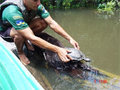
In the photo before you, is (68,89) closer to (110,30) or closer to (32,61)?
(32,61)

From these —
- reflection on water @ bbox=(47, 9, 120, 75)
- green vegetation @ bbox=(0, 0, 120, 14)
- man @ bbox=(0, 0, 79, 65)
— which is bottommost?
green vegetation @ bbox=(0, 0, 120, 14)

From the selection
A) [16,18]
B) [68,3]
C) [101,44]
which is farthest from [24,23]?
[68,3]

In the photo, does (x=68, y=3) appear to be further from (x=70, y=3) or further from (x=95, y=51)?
(x=95, y=51)

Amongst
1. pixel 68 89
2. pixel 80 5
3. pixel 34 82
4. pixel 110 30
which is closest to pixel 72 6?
pixel 80 5

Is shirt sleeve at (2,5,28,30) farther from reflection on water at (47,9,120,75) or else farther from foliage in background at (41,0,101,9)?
foliage in background at (41,0,101,9)

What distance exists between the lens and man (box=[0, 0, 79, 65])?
7.02 feet

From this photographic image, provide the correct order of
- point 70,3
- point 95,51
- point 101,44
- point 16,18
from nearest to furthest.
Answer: point 16,18, point 95,51, point 101,44, point 70,3

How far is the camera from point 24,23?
7.20 feet

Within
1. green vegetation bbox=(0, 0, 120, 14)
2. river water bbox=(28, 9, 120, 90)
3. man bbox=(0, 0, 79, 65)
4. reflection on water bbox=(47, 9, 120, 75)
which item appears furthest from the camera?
green vegetation bbox=(0, 0, 120, 14)

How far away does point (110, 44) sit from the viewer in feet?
→ 13.3

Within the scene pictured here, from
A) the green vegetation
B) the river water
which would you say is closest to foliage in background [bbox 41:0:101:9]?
the green vegetation

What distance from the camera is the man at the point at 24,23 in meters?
2.14

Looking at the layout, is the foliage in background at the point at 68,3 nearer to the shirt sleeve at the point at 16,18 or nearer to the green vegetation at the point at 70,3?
the green vegetation at the point at 70,3

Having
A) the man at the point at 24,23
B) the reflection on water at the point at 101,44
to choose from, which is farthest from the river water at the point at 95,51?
the man at the point at 24,23
